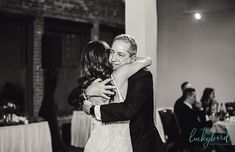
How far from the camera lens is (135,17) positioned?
4176 millimetres

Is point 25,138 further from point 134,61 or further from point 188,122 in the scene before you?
point 134,61

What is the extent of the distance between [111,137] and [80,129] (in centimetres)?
523

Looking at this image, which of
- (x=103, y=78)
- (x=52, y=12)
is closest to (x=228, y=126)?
(x=103, y=78)

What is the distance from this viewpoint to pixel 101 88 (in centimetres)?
266

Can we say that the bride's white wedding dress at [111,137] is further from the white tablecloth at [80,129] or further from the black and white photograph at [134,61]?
the white tablecloth at [80,129]

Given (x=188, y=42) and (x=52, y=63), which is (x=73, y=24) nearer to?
(x=52, y=63)

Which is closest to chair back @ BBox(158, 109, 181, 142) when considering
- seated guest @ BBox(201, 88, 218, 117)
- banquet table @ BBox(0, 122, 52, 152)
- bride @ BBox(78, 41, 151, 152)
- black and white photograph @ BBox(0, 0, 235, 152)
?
black and white photograph @ BBox(0, 0, 235, 152)

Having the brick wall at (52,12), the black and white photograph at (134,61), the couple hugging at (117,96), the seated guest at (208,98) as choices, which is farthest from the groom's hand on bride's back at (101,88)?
the brick wall at (52,12)

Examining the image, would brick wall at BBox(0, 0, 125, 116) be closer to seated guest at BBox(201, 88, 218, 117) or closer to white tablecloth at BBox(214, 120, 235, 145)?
seated guest at BBox(201, 88, 218, 117)

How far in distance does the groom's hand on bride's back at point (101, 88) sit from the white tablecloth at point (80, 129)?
201 inches

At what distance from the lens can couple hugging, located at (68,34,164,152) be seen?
2.67 m

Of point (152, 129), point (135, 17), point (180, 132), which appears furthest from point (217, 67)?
point (152, 129)

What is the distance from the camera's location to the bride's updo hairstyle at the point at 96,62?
2.71 metres

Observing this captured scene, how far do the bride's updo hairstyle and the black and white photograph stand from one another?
0.15 m
